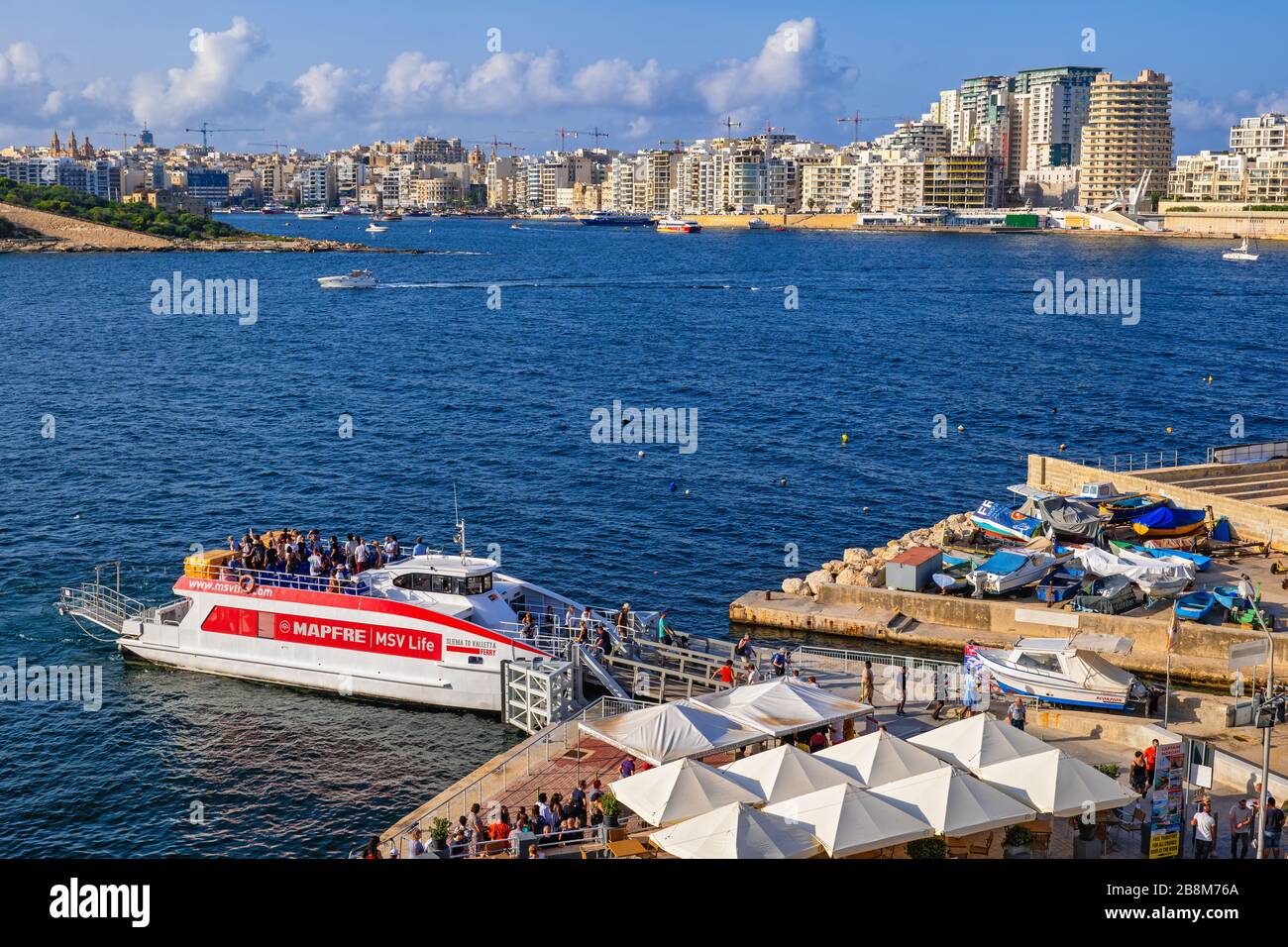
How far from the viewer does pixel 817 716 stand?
2389cm

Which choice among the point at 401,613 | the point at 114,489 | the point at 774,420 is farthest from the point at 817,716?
the point at 774,420

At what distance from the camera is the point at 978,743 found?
21203 mm

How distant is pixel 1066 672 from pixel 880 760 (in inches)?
336

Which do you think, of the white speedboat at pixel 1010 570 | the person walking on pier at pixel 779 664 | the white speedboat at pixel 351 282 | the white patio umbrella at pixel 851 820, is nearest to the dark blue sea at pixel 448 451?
the person walking on pier at pixel 779 664

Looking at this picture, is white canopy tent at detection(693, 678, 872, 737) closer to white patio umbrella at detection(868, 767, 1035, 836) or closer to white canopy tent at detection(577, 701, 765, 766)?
white canopy tent at detection(577, 701, 765, 766)

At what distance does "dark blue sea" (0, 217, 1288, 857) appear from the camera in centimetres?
2730

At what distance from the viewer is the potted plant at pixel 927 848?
1912cm

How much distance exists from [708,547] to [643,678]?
51.0ft

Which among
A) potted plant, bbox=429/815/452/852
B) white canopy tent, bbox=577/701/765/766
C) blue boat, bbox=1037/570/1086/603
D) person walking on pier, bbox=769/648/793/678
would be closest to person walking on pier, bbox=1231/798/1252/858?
white canopy tent, bbox=577/701/765/766

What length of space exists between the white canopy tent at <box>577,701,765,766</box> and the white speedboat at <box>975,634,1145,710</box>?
7.68 meters

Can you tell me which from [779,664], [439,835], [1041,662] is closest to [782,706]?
[779,664]

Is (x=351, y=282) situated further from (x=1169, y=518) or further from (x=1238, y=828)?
(x=1238, y=828)

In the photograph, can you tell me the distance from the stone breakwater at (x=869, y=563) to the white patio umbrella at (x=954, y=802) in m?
16.3
